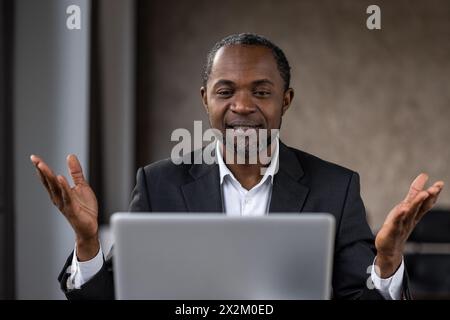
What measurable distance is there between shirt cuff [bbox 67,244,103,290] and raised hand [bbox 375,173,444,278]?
362 mm

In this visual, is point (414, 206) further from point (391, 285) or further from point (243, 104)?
point (243, 104)

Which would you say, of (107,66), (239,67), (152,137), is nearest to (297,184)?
(239,67)

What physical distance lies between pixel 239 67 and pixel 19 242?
1299 mm

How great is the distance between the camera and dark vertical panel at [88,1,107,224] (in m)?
2.51

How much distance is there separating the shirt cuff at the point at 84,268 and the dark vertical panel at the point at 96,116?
163cm

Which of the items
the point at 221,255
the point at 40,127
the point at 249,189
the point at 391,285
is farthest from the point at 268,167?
the point at 40,127

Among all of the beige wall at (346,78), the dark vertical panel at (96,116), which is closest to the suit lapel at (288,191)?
the dark vertical panel at (96,116)

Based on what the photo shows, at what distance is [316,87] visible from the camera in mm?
3201

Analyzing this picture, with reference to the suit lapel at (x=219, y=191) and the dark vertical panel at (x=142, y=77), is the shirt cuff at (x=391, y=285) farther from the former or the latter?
the dark vertical panel at (x=142, y=77)

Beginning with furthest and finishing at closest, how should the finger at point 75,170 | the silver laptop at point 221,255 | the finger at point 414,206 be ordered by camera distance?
1. the finger at point 75,170
2. the finger at point 414,206
3. the silver laptop at point 221,255

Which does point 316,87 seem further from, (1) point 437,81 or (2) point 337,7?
(1) point 437,81

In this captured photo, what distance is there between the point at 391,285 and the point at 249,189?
1.02 ft

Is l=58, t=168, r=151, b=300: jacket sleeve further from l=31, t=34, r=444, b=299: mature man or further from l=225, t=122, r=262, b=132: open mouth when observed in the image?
l=225, t=122, r=262, b=132: open mouth

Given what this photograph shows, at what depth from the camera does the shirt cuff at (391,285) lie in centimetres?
81
